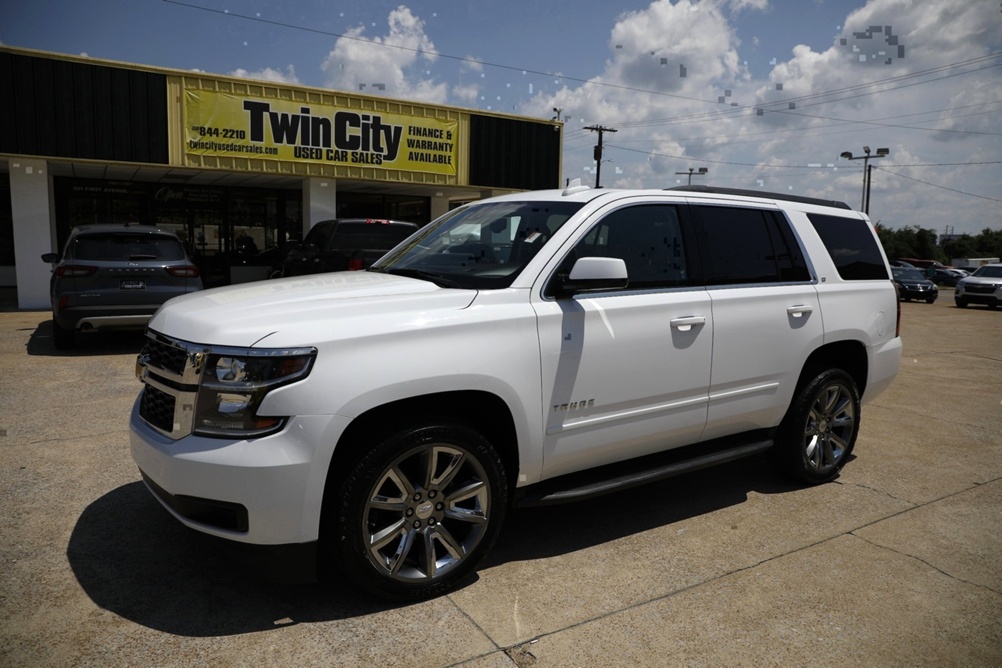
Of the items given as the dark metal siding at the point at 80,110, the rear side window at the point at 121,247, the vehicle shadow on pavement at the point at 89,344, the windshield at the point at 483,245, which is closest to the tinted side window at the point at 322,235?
the rear side window at the point at 121,247

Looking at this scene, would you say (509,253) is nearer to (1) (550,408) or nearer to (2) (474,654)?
(1) (550,408)

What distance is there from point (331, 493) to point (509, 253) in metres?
1.55

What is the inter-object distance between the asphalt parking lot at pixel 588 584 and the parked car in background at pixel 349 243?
611 centimetres

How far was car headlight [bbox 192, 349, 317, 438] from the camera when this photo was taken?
280 cm

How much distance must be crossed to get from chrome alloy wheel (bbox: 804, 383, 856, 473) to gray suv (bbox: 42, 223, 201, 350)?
7.82 meters

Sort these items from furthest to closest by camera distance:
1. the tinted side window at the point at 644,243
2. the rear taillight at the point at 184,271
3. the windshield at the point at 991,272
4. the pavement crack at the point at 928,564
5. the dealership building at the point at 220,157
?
1. the windshield at the point at 991,272
2. the dealership building at the point at 220,157
3. the rear taillight at the point at 184,271
4. the tinted side window at the point at 644,243
5. the pavement crack at the point at 928,564

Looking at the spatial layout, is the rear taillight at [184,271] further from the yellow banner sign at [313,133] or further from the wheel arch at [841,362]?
the wheel arch at [841,362]

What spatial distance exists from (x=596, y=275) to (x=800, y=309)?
1.93m

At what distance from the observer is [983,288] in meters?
24.8

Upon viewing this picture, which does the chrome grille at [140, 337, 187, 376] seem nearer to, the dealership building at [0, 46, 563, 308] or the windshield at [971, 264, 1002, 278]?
the dealership building at [0, 46, 563, 308]

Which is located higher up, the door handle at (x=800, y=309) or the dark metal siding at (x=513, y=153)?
the dark metal siding at (x=513, y=153)

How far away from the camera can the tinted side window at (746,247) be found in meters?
4.25

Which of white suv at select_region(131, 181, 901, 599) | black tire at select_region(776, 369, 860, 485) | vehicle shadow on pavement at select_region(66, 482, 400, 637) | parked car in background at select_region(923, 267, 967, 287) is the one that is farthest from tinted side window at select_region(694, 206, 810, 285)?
parked car in background at select_region(923, 267, 967, 287)

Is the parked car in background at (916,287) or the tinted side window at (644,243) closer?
the tinted side window at (644,243)
